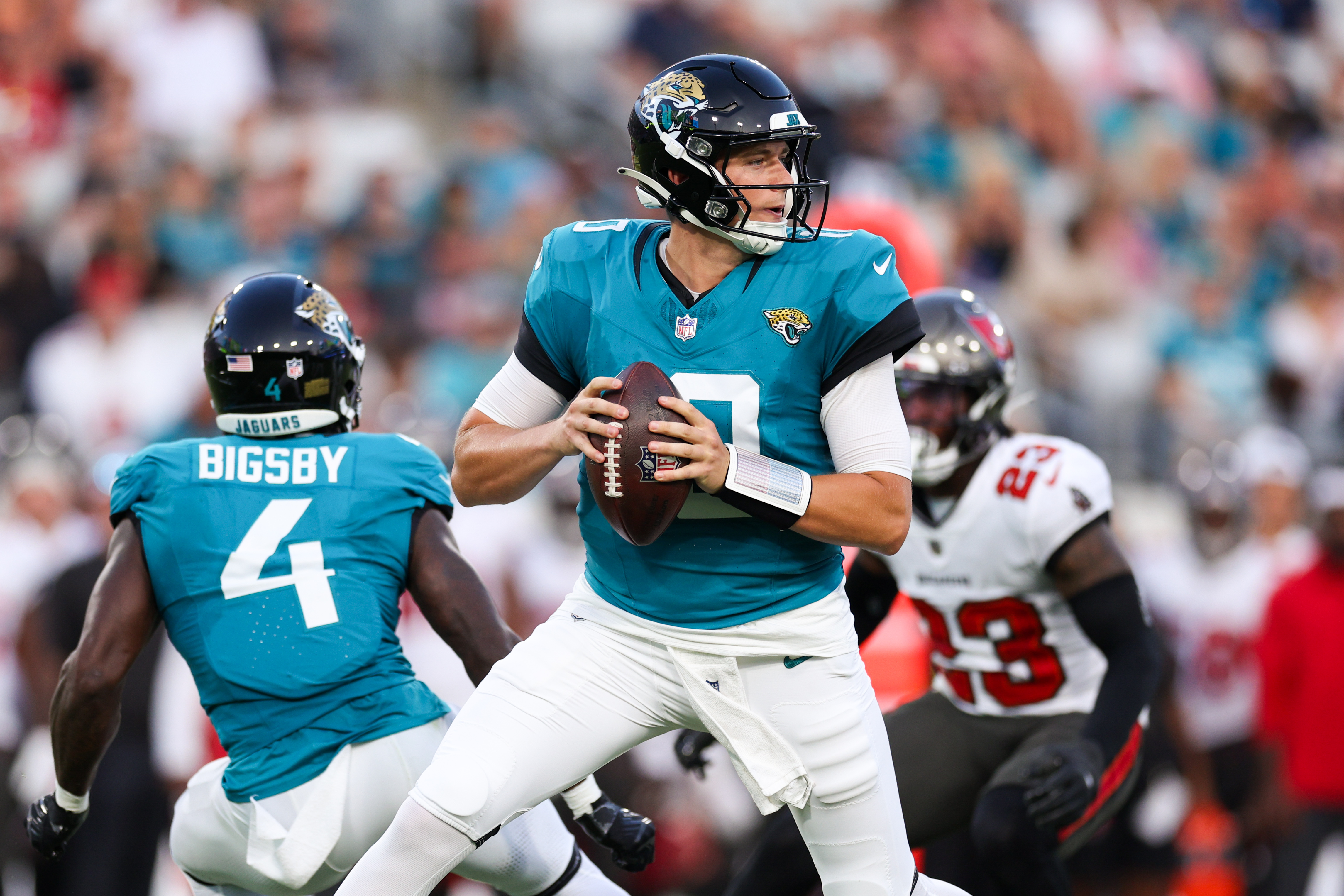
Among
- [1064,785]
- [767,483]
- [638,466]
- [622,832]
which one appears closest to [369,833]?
[622,832]

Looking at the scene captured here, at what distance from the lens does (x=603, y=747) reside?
Answer: 325 centimetres

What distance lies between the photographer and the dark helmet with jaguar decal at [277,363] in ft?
12.1

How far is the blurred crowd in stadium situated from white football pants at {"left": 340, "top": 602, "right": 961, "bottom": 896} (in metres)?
2.07

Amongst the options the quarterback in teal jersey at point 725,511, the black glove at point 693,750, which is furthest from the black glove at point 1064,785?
the black glove at point 693,750

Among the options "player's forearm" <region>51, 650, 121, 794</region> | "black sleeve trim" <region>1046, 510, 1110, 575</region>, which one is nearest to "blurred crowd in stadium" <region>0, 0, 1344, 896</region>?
"black sleeve trim" <region>1046, 510, 1110, 575</region>

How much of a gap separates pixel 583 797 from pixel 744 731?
529 millimetres

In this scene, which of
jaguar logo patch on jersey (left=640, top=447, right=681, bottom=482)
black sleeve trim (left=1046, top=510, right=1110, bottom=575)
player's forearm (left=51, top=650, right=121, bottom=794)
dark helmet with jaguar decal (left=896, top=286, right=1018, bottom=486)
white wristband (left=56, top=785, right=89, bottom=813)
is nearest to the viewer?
jaguar logo patch on jersey (left=640, top=447, right=681, bottom=482)

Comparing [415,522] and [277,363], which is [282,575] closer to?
[415,522]

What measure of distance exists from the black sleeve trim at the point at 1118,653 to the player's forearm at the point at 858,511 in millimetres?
1240

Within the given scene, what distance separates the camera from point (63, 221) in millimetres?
9055

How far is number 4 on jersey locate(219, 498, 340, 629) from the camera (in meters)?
3.53

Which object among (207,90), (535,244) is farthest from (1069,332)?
(207,90)

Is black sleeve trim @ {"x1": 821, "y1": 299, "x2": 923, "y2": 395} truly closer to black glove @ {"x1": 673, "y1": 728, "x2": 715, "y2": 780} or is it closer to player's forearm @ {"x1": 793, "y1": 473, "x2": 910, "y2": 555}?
player's forearm @ {"x1": 793, "y1": 473, "x2": 910, "y2": 555}

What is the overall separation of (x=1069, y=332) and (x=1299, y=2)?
575 centimetres
